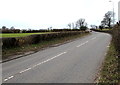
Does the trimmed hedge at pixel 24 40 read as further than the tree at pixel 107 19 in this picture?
No

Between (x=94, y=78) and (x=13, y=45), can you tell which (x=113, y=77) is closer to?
(x=94, y=78)

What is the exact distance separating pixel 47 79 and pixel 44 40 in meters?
23.9

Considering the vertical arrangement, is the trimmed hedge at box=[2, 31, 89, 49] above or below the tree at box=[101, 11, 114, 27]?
below

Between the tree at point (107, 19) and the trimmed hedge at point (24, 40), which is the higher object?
the tree at point (107, 19)

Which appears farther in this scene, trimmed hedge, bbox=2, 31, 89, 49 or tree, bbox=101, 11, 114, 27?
tree, bbox=101, 11, 114, 27

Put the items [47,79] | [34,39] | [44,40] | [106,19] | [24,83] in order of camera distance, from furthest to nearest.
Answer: [106,19]
[44,40]
[34,39]
[47,79]
[24,83]

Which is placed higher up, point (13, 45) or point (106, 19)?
point (106, 19)

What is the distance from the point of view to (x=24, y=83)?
30.9ft

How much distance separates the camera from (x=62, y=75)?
1102 centimetres

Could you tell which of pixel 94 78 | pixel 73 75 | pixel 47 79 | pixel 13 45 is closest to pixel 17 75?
pixel 47 79

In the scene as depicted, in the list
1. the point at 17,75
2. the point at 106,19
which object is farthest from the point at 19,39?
the point at 106,19

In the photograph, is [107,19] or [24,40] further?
[107,19]

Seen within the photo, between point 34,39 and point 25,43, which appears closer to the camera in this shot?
point 25,43

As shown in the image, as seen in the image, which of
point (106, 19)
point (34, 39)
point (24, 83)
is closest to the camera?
point (24, 83)
